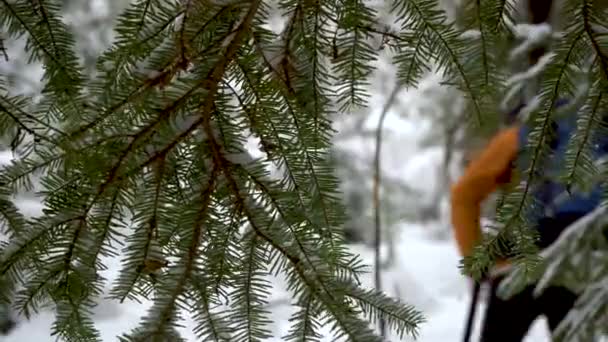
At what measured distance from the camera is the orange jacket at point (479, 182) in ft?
8.84

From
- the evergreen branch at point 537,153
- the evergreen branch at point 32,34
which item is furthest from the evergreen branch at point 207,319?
the evergreen branch at point 537,153

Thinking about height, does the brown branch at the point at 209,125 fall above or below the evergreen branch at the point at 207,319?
above

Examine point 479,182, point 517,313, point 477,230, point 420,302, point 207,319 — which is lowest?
point 207,319

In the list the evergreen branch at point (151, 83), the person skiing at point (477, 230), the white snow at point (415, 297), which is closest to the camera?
the evergreen branch at point (151, 83)

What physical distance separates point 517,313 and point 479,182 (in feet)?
1.75

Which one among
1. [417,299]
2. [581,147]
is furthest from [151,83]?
[417,299]

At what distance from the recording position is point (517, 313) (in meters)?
2.72

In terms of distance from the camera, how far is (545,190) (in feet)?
8.36

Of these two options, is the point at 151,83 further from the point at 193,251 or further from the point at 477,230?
the point at 477,230

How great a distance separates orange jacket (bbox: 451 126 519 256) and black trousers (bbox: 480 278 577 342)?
0.83 feet

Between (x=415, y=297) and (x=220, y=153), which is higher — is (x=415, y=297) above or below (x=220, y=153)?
above

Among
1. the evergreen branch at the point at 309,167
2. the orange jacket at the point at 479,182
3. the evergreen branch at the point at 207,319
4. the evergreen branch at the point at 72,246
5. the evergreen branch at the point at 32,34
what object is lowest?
the evergreen branch at the point at 207,319

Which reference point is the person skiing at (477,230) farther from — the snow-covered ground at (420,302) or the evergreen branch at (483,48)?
the evergreen branch at (483,48)

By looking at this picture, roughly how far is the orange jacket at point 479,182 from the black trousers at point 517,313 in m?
0.25
